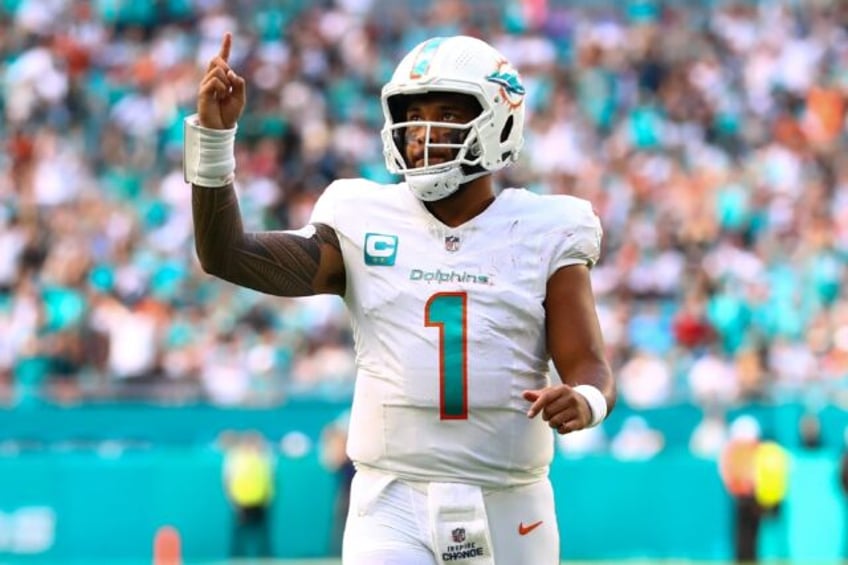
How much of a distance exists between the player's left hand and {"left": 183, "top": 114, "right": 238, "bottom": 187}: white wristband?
92 cm

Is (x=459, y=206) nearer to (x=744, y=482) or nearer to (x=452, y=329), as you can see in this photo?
(x=452, y=329)

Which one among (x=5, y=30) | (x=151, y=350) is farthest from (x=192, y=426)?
(x=5, y=30)

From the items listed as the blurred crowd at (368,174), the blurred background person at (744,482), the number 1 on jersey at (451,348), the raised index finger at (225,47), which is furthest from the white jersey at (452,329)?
the blurred crowd at (368,174)

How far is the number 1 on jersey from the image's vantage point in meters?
4.70

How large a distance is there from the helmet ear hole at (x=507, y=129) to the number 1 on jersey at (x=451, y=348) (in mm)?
464

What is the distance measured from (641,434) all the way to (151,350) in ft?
13.0

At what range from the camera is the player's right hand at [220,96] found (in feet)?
14.9

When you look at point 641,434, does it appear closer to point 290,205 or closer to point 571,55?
point 290,205

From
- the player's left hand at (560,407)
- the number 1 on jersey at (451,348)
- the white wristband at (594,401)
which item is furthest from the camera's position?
the number 1 on jersey at (451,348)

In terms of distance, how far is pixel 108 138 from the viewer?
18.1 meters

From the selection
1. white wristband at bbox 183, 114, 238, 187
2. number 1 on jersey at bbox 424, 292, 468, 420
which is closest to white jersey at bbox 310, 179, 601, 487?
number 1 on jersey at bbox 424, 292, 468, 420

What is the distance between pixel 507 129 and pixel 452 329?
584 millimetres

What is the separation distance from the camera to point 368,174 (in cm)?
1777

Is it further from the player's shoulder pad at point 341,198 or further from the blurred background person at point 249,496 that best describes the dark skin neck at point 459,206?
the blurred background person at point 249,496
